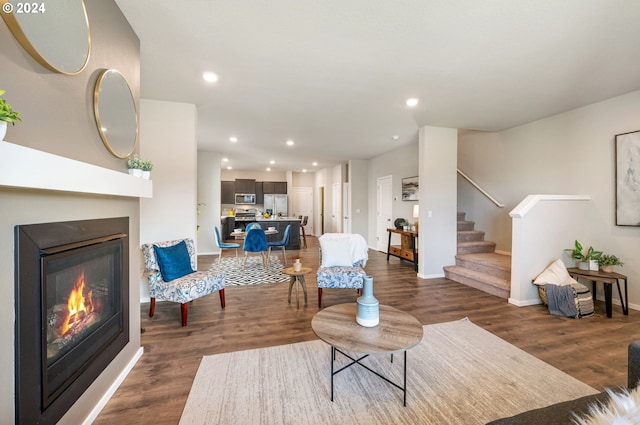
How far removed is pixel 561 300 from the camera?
3.12m

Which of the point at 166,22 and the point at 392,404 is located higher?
the point at 166,22

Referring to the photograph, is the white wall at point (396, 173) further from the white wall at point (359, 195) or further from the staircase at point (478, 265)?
the staircase at point (478, 265)

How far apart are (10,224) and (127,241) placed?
1075 mm

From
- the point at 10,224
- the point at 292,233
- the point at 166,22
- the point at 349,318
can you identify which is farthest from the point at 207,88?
the point at 292,233

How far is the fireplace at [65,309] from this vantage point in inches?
43.4

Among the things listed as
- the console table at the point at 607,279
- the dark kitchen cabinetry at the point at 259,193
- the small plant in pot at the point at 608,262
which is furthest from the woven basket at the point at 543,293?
the dark kitchen cabinetry at the point at 259,193

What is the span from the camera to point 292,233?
7.89m

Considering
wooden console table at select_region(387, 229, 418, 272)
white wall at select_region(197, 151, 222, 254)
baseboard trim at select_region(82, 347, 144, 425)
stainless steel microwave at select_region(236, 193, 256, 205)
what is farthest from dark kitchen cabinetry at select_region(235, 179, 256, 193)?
baseboard trim at select_region(82, 347, 144, 425)

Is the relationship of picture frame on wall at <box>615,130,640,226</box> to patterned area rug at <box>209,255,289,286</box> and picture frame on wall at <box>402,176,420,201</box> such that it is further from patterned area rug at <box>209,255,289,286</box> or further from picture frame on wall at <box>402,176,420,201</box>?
patterned area rug at <box>209,255,289,286</box>

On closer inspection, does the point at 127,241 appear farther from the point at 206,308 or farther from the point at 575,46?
the point at 575,46

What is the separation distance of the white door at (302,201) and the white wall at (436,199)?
6766mm

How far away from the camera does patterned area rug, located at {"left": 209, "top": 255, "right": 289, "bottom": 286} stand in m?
4.50

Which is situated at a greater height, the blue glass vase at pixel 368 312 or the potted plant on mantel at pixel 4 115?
the potted plant on mantel at pixel 4 115

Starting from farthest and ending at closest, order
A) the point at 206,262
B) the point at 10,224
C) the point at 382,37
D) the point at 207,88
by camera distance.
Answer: the point at 206,262
the point at 207,88
the point at 382,37
the point at 10,224
